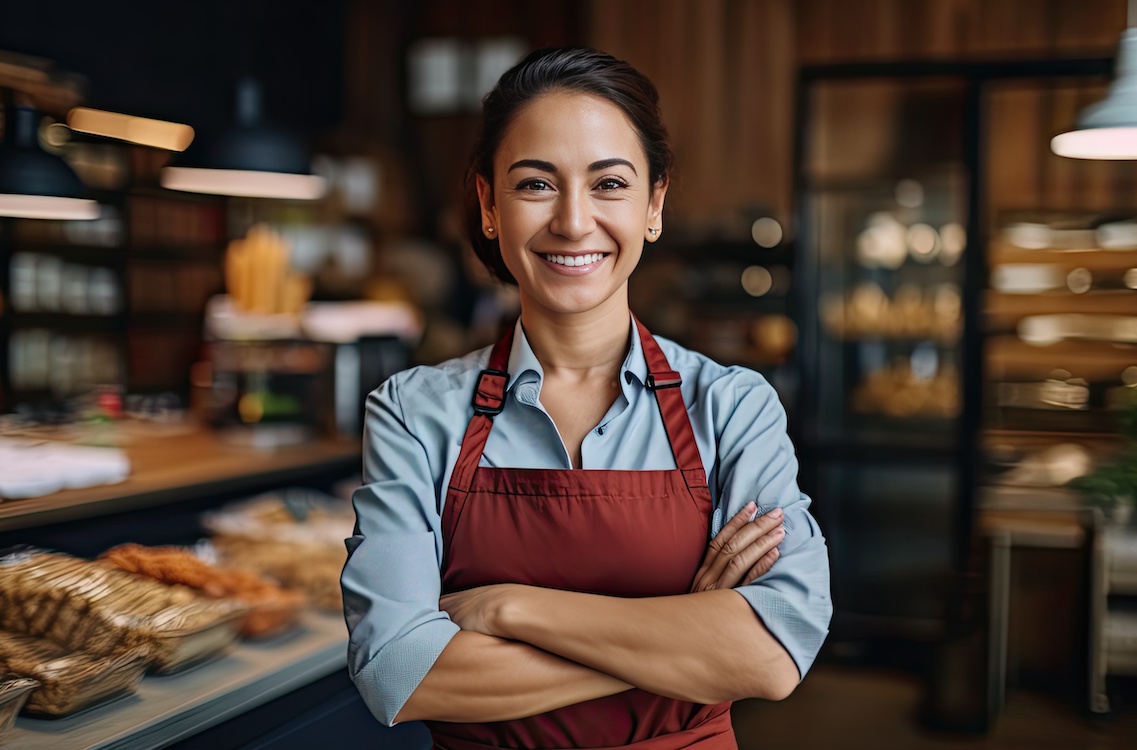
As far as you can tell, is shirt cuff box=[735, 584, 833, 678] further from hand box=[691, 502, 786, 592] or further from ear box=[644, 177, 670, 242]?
ear box=[644, 177, 670, 242]

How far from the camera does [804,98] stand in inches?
189

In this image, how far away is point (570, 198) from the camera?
4.42ft

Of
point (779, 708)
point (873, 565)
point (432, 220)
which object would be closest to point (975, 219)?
point (873, 565)

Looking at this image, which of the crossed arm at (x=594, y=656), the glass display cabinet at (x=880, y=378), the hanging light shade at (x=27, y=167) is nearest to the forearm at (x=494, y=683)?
the crossed arm at (x=594, y=656)

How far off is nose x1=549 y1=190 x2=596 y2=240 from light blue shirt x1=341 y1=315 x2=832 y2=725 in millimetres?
215

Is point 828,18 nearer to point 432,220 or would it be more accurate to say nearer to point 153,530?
point 432,220

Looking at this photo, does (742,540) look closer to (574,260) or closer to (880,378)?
(574,260)

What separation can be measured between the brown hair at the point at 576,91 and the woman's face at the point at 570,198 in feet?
0.05

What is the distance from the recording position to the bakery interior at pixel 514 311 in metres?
2.62

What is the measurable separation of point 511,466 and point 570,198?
37 cm

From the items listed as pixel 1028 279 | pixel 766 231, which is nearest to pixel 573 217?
pixel 1028 279

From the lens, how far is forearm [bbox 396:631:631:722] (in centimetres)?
131

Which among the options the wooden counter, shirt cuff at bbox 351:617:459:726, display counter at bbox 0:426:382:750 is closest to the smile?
shirt cuff at bbox 351:617:459:726

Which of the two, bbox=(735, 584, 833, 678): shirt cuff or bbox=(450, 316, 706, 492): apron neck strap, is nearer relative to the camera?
bbox=(735, 584, 833, 678): shirt cuff
